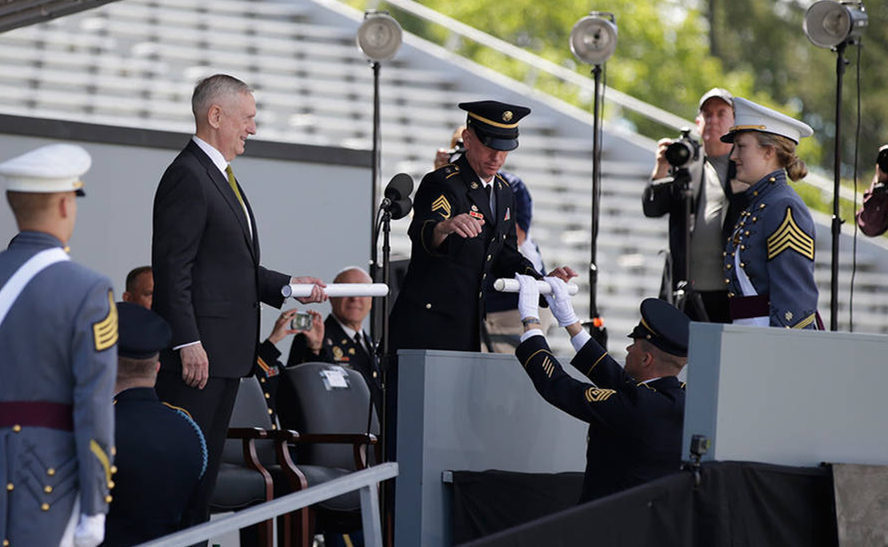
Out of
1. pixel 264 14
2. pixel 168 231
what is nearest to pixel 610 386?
pixel 168 231

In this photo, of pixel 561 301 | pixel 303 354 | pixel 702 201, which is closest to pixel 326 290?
pixel 561 301

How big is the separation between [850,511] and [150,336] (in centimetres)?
197

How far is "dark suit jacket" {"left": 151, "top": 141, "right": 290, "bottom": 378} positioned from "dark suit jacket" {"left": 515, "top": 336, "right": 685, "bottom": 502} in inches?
34.8

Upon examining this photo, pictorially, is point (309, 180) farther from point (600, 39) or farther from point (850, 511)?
point (850, 511)

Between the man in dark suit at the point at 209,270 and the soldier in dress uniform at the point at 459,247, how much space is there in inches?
25.7

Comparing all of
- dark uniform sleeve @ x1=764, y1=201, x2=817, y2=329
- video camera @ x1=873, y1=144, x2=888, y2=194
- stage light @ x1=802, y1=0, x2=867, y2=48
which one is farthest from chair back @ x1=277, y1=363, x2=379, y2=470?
stage light @ x1=802, y1=0, x2=867, y2=48

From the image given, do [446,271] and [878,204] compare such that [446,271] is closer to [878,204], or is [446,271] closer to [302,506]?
[302,506]

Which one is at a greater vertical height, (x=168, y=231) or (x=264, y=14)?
(x=264, y=14)

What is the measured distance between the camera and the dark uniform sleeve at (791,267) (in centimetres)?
488

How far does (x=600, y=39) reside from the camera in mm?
8047

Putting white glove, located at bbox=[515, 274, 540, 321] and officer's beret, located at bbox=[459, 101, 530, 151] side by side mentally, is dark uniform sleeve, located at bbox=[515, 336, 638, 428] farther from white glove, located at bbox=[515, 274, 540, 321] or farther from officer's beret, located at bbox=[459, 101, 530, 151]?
officer's beret, located at bbox=[459, 101, 530, 151]

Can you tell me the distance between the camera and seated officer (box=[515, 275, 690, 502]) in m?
4.64

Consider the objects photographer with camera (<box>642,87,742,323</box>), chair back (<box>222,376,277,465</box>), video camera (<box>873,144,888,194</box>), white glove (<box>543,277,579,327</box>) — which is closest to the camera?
white glove (<box>543,277,579,327</box>)

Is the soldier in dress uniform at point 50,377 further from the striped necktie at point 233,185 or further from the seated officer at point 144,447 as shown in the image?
the striped necktie at point 233,185
